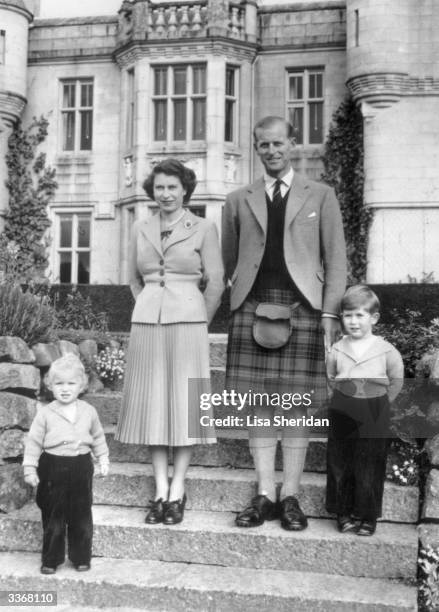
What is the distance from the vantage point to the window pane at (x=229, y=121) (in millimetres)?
15633

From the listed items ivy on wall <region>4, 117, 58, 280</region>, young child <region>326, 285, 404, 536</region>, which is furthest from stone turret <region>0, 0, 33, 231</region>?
young child <region>326, 285, 404, 536</region>

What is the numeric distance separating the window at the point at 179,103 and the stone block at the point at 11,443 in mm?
11788

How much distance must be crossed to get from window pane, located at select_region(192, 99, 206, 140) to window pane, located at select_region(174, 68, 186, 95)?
1.17ft

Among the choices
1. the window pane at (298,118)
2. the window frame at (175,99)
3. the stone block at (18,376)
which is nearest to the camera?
the stone block at (18,376)

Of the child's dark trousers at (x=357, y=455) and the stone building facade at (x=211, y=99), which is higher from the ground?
the stone building facade at (x=211, y=99)

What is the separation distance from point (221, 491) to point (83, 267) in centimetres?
1274

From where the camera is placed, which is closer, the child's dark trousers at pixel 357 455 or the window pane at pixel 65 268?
the child's dark trousers at pixel 357 455

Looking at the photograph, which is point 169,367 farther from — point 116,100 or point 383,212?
point 116,100

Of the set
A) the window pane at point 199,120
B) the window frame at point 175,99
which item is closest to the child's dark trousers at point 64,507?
the window frame at point 175,99

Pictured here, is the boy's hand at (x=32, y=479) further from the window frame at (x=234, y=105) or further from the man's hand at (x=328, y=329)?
the window frame at (x=234, y=105)

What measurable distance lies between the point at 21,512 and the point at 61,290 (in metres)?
8.52

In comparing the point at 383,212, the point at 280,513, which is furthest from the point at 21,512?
the point at 383,212

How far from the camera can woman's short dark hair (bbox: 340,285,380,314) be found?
388 centimetres

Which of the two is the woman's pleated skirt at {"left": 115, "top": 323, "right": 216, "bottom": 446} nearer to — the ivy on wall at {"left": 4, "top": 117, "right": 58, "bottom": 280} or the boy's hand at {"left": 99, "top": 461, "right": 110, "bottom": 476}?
the boy's hand at {"left": 99, "top": 461, "right": 110, "bottom": 476}
